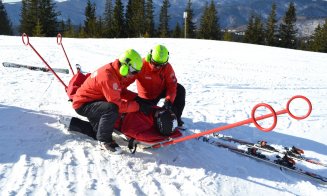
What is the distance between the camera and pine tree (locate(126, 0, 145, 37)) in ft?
158

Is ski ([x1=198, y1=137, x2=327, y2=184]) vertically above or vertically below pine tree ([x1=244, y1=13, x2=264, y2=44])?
below

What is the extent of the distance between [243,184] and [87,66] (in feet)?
26.2

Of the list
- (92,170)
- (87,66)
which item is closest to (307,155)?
(92,170)

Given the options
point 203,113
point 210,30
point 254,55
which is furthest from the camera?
point 210,30

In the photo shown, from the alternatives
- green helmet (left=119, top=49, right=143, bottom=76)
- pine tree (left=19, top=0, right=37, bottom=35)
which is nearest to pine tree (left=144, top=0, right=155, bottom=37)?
pine tree (left=19, top=0, right=37, bottom=35)

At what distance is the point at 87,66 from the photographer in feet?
37.4

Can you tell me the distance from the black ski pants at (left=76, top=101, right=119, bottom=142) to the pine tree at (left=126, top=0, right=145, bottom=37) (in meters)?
43.0

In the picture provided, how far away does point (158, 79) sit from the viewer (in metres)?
5.88

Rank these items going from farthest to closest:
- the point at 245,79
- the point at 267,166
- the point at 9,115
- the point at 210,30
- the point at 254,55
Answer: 1. the point at 210,30
2. the point at 254,55
3. the point at 245,79
4. the point at 9,115
5. the point at 267,166

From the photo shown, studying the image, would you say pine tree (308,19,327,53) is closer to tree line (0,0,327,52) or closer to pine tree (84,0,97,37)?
tree line (0,0,327,52)

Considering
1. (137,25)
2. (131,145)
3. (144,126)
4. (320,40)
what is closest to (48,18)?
(137,25)

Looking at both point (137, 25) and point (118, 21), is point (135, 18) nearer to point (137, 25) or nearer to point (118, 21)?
point (137, 25)

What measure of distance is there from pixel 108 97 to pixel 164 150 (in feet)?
3.63

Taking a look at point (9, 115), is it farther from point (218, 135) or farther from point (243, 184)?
point (243, 184)
